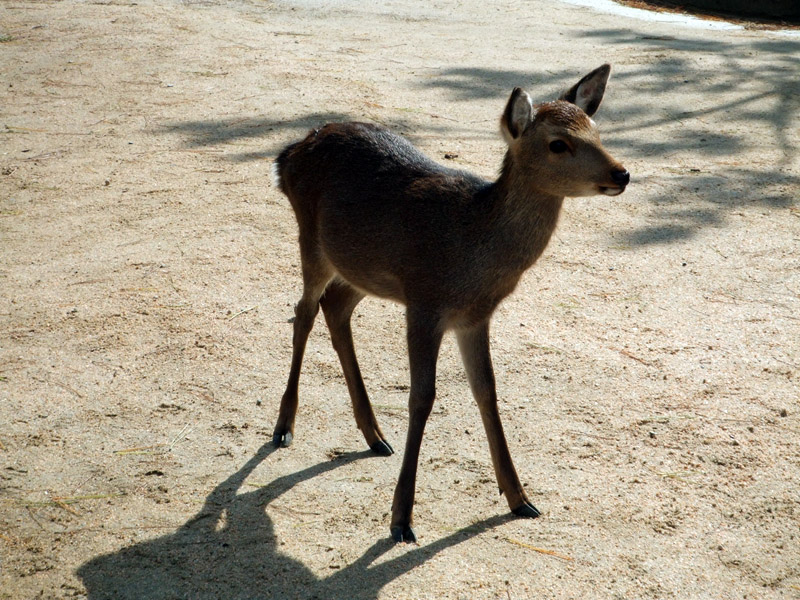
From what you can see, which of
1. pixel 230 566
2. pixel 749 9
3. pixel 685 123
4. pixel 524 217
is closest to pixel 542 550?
pixel 230 566

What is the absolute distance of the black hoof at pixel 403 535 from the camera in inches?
140

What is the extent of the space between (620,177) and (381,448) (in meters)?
1.73

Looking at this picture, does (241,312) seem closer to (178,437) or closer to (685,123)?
(178,437)

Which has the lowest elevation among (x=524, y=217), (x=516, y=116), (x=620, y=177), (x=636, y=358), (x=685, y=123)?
(x=636, y=358)

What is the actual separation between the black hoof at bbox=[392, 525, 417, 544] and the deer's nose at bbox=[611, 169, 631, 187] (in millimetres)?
1602

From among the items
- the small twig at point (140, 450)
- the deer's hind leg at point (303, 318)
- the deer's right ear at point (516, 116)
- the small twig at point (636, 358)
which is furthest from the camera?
the small twig at point (636, 358)

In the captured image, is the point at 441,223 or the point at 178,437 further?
the point at 178,437

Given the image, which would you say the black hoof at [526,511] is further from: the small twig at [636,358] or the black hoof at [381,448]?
the small twig at [636,358]

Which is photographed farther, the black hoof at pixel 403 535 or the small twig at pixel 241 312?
the small twig at pixel 241 312

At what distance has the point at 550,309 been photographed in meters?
5.49

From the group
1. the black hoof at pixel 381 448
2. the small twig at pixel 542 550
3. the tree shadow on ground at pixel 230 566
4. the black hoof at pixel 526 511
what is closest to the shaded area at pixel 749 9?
the black hoof at pixel 381 448

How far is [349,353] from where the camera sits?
426 centimetres

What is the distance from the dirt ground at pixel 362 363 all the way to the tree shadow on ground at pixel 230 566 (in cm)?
1

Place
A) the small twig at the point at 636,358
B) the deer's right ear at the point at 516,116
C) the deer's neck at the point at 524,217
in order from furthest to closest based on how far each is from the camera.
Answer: the small twig at the point at 636,358 < the deer's neck at the point at 524,217 < the deer's right ear at the point at 516,116
